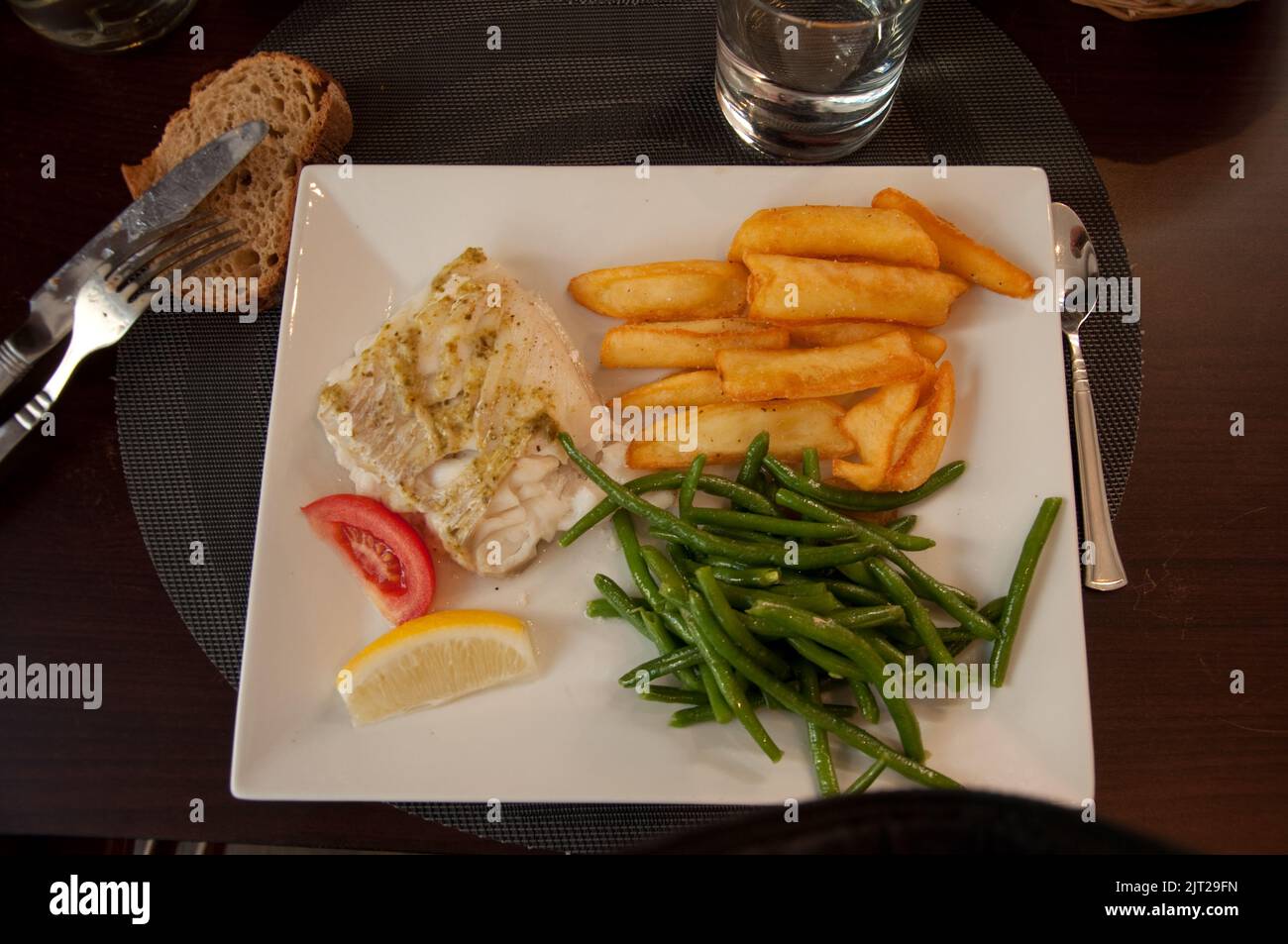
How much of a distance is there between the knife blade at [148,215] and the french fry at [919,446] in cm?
194

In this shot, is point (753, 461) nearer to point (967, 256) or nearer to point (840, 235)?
point (840, 235)

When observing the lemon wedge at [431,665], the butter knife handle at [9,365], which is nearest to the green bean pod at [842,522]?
the lemon wedge at [431,665]

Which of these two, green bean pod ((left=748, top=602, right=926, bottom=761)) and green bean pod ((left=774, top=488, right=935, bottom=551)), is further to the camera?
green bean pod ((left=774, top=488, right=935, bottom=551))

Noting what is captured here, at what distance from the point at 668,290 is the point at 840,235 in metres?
0.45

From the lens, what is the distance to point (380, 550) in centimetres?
240

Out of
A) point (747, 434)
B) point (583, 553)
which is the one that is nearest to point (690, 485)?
point (747, 434)

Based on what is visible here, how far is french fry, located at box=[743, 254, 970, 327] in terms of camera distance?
240 cm

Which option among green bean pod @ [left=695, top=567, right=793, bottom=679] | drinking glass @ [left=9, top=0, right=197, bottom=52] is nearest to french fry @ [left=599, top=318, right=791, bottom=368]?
green bean pod @ [left=695, top=567, right=793, bottom=679]

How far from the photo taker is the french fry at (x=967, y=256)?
2506mm

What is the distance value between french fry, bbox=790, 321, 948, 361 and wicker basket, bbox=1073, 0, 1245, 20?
1413 mm

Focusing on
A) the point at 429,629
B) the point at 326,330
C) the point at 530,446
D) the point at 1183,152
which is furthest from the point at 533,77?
the point at 1183,152

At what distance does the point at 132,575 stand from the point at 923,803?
7.65 ft

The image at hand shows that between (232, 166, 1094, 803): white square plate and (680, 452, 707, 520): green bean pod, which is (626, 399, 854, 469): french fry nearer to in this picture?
(680, 452, 707, 520): green bean pod

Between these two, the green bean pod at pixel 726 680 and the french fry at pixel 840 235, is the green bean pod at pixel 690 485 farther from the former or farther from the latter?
the french fry at pixel 840 235
